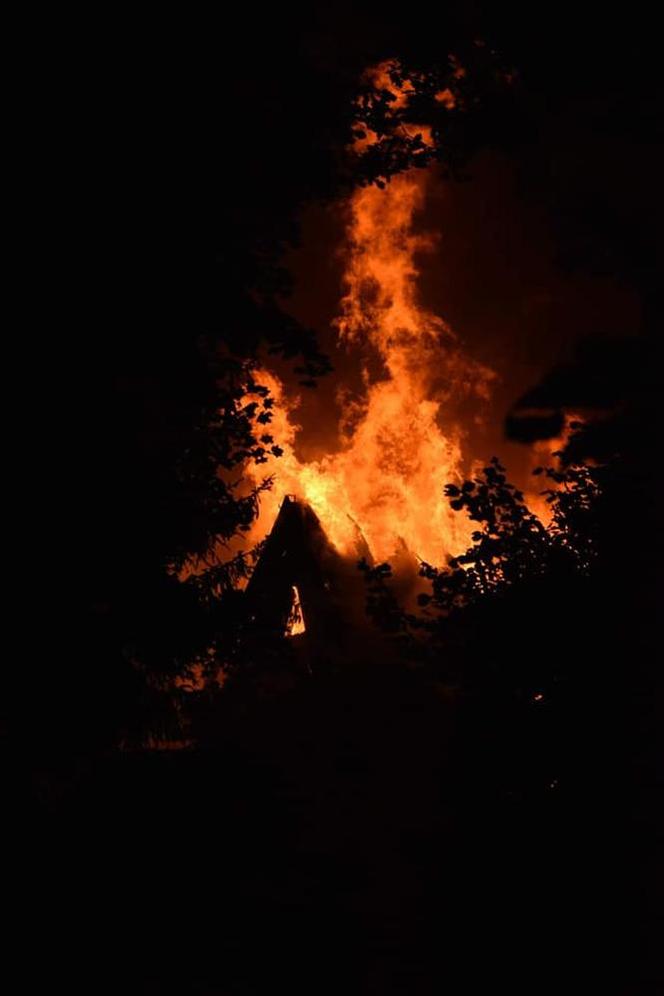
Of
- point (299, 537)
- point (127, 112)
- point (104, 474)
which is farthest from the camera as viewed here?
point (299, 537)

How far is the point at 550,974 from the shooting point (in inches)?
232

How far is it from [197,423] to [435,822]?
686cm

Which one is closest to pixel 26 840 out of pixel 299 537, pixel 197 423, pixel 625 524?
pixel 197 423

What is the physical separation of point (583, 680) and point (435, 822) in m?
5.29

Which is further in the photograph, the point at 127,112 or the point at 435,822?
the point at 435,822

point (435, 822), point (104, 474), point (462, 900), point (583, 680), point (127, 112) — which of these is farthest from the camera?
point (435, 822)

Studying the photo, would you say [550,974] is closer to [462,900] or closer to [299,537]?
[462,900]

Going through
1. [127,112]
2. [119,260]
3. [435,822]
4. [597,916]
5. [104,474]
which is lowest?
[597,916]

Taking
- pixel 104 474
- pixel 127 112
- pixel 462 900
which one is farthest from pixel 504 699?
pixel 127 112

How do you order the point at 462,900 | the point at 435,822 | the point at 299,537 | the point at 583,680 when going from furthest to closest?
the point at 299,537 → the point at 435,822 → the point at 462,900 → the point at 583,680

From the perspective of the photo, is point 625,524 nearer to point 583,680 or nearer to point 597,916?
point 583,680

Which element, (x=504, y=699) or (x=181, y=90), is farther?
(x=181, y=90)

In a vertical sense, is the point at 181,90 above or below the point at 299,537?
below

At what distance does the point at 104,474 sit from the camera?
6512 millimetres
